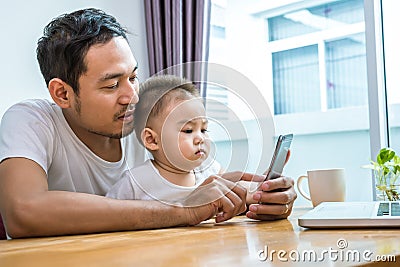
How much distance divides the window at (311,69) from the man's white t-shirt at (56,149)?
1.15m

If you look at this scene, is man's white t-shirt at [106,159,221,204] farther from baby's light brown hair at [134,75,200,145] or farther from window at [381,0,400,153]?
window at [381,0,400,153]

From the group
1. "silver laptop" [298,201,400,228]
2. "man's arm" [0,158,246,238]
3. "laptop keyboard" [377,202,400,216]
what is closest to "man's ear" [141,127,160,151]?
"man's arm" [0,158,246,238]

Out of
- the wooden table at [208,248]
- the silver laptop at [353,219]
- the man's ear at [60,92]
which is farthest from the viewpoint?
the man's ear at [60,92]

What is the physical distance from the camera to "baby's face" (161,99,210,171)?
1.11 metres

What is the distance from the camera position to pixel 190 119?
111 centimetres

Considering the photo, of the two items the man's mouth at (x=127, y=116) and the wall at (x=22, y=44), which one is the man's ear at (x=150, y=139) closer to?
the man's mouth at (x=127, y=116)

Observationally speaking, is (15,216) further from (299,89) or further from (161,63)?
(299,89)

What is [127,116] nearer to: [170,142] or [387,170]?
[170,142]

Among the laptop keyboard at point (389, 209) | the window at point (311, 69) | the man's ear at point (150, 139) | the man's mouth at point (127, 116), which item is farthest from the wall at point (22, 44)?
the laptop keyboard at point (389, 209)

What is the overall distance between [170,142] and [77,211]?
0.78 ft

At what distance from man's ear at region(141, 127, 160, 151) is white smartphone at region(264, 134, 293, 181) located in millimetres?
261

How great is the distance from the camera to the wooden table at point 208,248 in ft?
2.15

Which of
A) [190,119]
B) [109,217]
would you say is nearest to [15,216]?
[109,217]

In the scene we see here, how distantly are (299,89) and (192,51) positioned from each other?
0.59m
